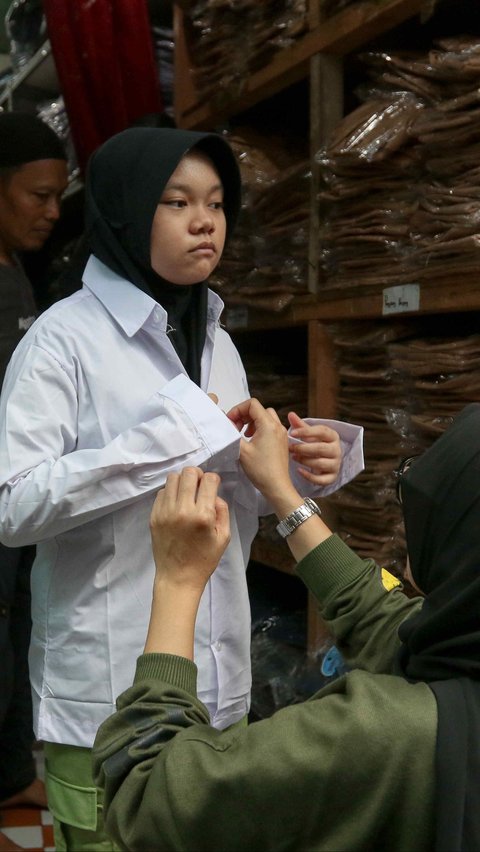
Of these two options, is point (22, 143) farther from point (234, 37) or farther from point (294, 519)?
point (294, 519)

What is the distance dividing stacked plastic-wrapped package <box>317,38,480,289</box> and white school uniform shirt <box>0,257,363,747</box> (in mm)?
726

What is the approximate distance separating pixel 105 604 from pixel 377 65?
1.40 metres

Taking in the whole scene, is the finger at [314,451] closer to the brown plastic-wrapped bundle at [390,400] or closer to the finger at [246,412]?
the finger at [246,412]

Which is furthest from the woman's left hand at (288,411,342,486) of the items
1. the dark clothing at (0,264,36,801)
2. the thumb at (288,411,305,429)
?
the dark clothing at (0,264,36,801)

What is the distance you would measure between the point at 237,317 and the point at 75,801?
1.49 meters

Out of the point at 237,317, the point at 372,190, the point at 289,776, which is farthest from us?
the point at 237,317

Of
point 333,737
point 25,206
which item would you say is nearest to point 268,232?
point 25,206

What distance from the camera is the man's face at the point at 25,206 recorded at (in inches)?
88.7

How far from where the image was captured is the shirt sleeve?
1052 mm

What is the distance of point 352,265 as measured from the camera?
6.26ft

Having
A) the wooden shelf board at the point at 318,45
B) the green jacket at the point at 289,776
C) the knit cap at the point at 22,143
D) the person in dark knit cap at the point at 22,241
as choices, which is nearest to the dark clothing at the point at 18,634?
the person in dark knit cap at the point at 22,241

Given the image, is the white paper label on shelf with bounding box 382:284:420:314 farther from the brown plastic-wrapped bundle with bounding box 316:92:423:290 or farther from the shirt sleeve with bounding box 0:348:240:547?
the shirt sleeve with bounding box 0:348:240:547

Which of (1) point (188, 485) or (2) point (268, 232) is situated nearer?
(1) point (188, 485)

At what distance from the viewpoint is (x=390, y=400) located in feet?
6.40
